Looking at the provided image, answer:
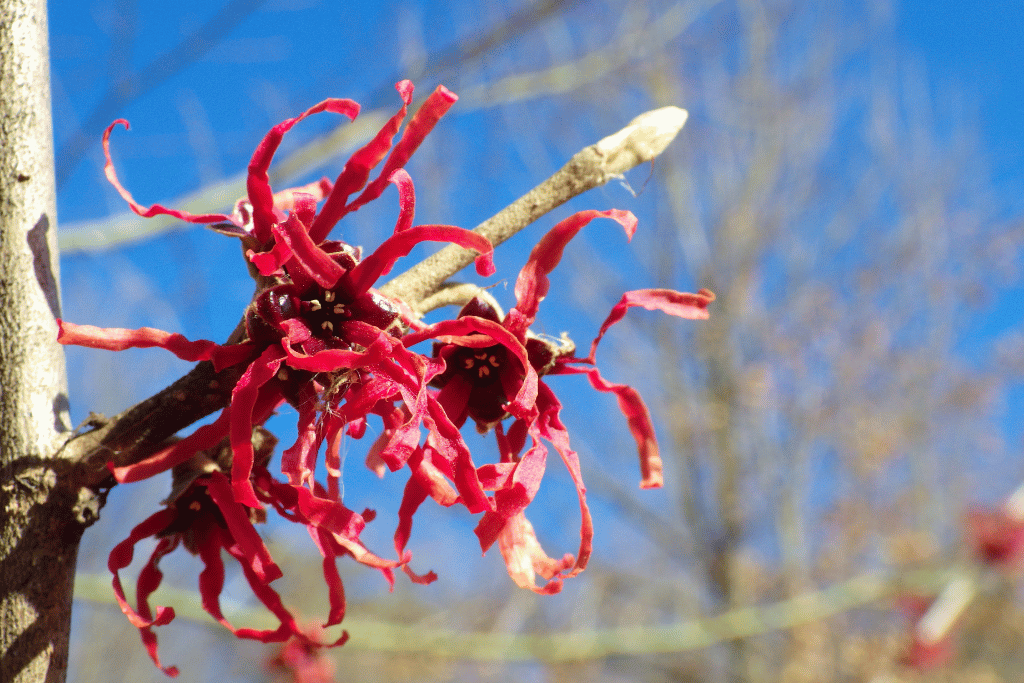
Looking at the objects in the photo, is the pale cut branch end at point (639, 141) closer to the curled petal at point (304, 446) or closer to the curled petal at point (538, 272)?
the curled petal at point (538, 272)

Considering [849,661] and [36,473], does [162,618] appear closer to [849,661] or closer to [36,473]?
[36,473]

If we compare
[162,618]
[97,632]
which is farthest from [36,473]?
[97,632]

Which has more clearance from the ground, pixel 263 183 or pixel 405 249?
pixel 263 183

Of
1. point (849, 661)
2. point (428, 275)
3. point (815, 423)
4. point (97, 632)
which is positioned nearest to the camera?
point (428, 275)

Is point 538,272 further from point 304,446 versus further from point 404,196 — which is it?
point 304,446

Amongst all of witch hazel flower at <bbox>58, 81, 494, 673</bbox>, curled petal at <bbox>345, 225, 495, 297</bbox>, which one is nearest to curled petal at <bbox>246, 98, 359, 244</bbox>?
witch hazel flower at <bbox>58, 81, 494, 673</bbox>

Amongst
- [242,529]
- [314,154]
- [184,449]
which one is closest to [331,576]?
[242,529]
